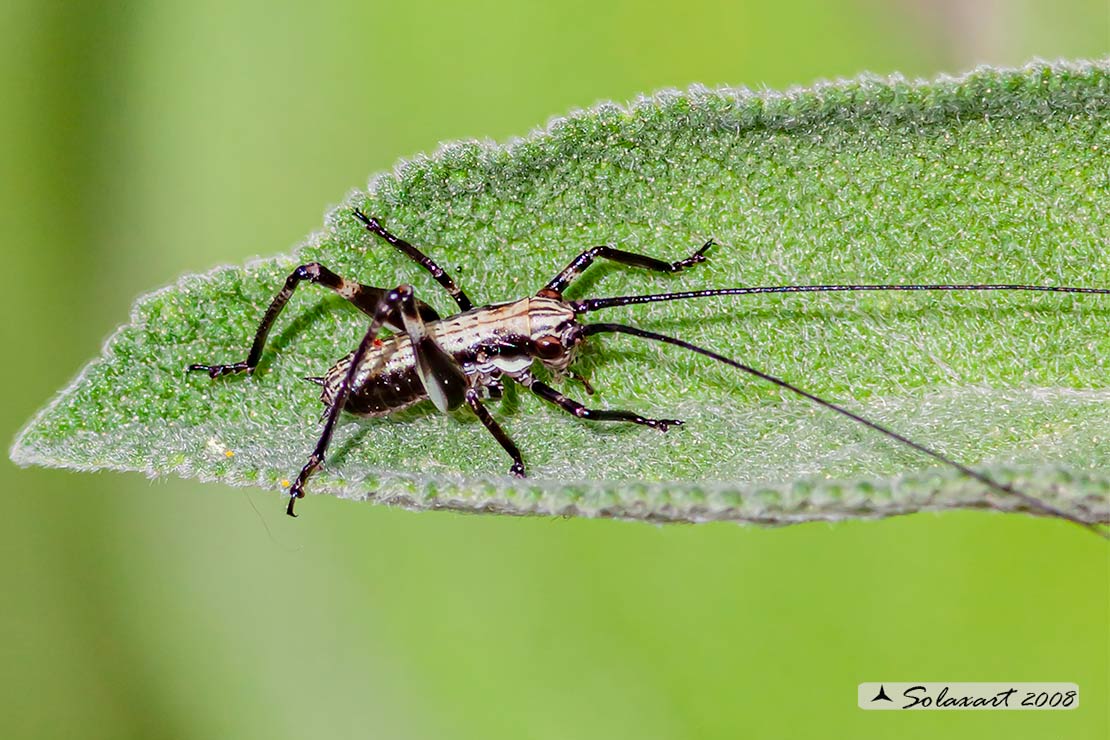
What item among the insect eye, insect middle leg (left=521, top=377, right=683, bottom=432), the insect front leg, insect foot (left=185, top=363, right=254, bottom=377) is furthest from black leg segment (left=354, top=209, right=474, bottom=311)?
insect foot (left=185, top=363, right=254, bottom=377)

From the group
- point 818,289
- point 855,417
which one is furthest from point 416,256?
point 855,417

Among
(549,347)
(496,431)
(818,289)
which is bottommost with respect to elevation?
(496,431)

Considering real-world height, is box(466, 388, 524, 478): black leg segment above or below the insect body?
below

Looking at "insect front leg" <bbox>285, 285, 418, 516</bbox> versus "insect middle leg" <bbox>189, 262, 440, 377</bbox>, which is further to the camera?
"insect front leg" <bbox>285, 285, 418, 516</bbox>

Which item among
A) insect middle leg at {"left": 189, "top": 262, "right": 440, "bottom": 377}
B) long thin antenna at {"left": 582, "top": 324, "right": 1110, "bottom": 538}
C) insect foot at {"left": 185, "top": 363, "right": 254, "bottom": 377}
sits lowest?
long thin antenna at {"left": 582, "top": 324, "right": 1110, "bottom": 538}

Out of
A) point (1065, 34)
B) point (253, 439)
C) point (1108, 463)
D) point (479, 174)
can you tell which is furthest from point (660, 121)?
point (1065, 34)

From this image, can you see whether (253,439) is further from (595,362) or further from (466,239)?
(595,362)

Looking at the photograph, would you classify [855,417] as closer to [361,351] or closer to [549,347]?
[549,347]

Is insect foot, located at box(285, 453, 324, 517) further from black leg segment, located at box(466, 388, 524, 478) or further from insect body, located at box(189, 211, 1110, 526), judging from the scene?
black leg segment, located at box(466, 388, 524, 478)
